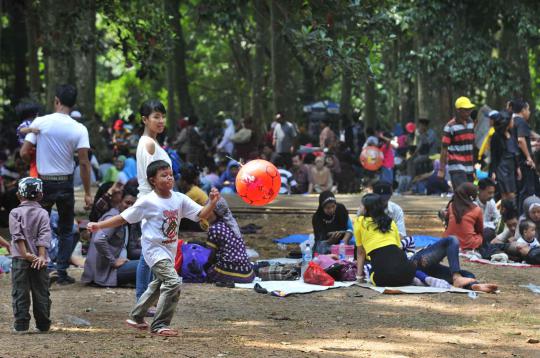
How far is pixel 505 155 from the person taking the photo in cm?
1526

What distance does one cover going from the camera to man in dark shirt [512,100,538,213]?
1518 centimetres

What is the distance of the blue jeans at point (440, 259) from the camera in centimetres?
1147

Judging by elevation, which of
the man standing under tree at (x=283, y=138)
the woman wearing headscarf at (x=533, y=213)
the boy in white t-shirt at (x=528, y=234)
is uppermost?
the man standing under tree at (x=283, y=138)

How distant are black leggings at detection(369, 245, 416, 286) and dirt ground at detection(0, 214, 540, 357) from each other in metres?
0.21

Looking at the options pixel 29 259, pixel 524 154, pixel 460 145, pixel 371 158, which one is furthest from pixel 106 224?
pixel 371 158

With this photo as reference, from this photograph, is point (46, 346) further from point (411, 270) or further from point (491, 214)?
point (491, 214)

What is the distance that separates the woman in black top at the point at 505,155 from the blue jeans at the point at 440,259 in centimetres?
373

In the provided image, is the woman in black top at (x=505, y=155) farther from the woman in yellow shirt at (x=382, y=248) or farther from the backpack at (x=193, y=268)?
the backpack at (x=193, y=268)

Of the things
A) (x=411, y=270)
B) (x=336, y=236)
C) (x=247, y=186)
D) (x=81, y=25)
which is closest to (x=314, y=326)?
(x=247, y=186)

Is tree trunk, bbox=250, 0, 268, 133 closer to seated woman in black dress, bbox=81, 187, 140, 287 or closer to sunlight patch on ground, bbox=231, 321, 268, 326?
seated woman in black dress, bbox=81, 187, 140, 287

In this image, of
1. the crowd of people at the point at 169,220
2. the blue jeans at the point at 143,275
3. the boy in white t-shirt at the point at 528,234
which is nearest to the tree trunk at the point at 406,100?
the crowd of people at the point at 169,220

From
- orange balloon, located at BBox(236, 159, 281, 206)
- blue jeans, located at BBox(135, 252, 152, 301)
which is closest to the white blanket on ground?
orange balloon, located at BBox(236, 159, 281, 206)

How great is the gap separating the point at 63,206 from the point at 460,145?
596 cm

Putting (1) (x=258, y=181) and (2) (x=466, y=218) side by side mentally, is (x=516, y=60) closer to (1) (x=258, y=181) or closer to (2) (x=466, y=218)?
(2) (x=466, y=218)
